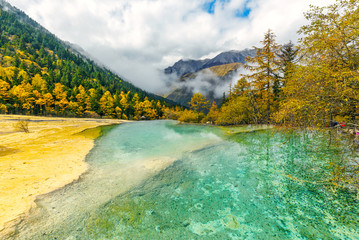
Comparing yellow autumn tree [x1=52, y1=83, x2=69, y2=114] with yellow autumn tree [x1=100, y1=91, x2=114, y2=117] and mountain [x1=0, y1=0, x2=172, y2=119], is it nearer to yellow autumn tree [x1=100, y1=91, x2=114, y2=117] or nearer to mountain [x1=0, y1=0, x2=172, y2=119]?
mountain [x1=0, y1=0, x2=172, y2=119]

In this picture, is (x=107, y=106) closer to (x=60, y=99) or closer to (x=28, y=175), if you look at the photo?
(x=60, y=99)

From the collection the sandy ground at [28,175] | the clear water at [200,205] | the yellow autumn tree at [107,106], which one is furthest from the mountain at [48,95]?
the clear water at [200,205]

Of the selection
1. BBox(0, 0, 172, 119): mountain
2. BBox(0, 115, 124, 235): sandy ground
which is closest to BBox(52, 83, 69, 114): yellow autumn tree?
BBox(0, 0, 172, 119): mountain

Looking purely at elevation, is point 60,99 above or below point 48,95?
below

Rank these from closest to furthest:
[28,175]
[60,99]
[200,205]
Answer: [200,205]
[28,175]
[60,99]

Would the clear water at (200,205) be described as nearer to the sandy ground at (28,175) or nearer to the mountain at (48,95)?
the sandy ground at (28,175)

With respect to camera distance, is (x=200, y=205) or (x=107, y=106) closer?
(x=200, y=205)

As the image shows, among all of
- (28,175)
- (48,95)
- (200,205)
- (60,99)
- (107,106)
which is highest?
(48,95)

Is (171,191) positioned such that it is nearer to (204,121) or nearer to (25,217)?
(25,217)

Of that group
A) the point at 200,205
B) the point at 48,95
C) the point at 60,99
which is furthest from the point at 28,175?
the point at 60,99

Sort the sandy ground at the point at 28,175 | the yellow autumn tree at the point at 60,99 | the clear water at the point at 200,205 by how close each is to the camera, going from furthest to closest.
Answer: the yellow autumn tree at the point at 60,99
the sandy ground at the point at 28,175
the clear water at the point at 200,205

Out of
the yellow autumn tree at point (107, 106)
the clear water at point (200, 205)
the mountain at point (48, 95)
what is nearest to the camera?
the clear water at point (200, 205)

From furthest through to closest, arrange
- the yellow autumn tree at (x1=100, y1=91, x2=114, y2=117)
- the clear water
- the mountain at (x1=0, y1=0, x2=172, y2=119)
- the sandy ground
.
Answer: the yellow autumn tree at (x1=100, y1=91, x2=114, y2=117) < the mountain at (x1=0, y1=0, x2=172, y2=119) < the sandy ground < the clear water

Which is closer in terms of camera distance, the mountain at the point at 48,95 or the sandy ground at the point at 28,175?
the sandy ground at the point at 28,175
